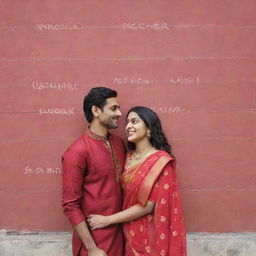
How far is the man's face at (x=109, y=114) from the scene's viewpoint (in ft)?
8.34

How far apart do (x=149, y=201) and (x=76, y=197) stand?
0.50 meters

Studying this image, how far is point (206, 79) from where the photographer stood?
294 cm

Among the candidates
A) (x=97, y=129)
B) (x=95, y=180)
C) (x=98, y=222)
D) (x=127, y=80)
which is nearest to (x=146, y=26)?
(x=127, y=80)

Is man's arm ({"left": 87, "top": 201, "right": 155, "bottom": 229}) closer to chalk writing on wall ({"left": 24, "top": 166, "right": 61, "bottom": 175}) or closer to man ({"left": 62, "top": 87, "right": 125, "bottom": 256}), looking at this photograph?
man ({"left": 62, "top": 87, "right": 125, "bottom": 256})

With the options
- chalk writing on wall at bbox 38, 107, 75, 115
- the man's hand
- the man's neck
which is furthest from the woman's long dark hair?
the man's hand

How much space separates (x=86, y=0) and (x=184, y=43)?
2.81 feet

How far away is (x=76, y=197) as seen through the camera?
8.07ft

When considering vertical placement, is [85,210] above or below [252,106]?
below

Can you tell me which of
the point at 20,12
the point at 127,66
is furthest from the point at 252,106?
the point at 20,12

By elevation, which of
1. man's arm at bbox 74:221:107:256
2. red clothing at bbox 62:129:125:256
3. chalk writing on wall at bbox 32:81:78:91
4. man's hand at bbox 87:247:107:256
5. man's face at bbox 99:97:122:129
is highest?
chalk writing on wall at bbox 32:81:78:91

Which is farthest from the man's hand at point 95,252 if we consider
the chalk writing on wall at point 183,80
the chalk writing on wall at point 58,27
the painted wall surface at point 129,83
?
the chalk writing on wall at point 58,27

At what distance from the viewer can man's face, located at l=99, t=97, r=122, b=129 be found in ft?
8.34

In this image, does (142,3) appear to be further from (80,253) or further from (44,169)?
(80,253)

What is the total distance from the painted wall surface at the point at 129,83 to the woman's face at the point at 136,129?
0.33 metres
